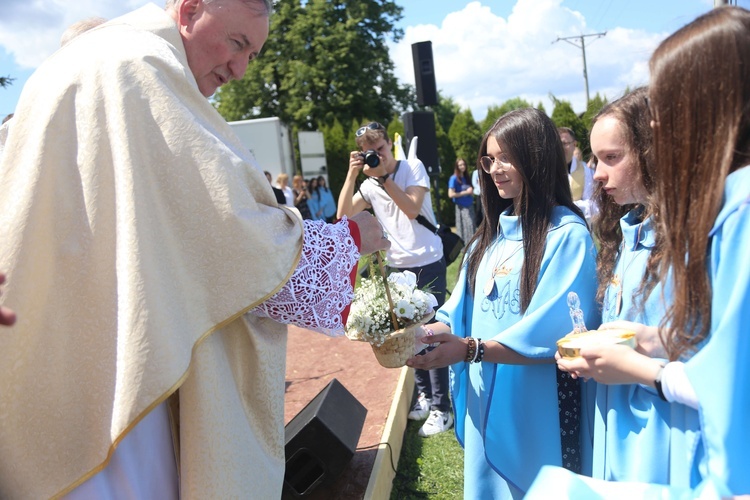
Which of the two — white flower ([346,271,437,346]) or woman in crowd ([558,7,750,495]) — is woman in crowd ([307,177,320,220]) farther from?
woman in crowd ([558,7,750,495])

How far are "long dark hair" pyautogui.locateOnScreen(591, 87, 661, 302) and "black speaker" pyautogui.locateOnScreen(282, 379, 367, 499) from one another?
5.55 feet

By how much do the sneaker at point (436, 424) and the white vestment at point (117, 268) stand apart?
9.34ft

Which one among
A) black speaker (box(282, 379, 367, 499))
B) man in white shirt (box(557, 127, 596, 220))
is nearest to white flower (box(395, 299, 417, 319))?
black speaker (box(282, 379, 367, 499))

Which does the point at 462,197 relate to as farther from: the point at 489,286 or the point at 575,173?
the point at 489,286

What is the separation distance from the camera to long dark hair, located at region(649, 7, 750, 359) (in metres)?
1.35

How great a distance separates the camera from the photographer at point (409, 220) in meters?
4.69

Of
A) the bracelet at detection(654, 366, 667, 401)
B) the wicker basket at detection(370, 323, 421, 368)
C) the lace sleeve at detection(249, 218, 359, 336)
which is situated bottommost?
the wicker basket at detection(370, 323, 421, 368)

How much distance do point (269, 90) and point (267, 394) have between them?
32.5m

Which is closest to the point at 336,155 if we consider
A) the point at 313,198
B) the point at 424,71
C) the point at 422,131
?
the point at 313,198

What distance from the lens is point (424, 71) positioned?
1079 cm

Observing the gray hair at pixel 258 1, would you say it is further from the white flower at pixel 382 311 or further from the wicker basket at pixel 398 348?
the wicker basket at pixel 398 348

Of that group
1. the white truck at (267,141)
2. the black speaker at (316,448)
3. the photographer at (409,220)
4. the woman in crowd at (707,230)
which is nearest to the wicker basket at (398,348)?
the black speaker at (316,448)

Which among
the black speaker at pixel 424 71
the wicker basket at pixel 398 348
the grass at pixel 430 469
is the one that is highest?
the black speaker at pixel 424 71

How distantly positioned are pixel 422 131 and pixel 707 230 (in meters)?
8.95
